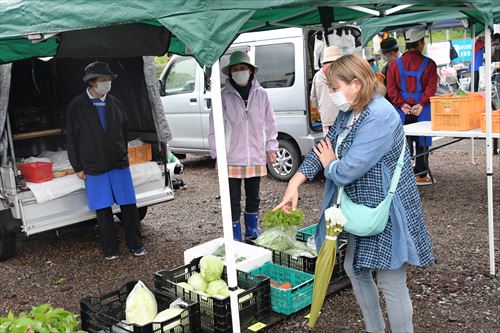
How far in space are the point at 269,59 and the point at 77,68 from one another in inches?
109

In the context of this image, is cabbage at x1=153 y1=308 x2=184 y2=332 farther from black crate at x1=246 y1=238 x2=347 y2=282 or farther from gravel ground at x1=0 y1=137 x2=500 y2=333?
black crate at x1=246 y1=238 x2=347 y2=282

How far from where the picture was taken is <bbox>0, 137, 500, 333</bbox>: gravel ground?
3.96 meters

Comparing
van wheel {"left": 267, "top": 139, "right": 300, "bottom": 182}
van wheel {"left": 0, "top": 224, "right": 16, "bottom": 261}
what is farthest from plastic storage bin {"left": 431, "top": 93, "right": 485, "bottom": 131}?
van wheel {"left": 0, "top": 224, "right": 16, "bottom": 261}

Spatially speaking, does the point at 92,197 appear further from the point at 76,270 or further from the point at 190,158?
the point at 190,158

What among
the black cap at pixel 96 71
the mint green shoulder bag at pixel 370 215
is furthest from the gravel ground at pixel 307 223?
the black cap at pixel 96 71

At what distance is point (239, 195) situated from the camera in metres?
5.21

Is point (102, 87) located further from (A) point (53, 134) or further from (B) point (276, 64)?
(B) point (276, 64)

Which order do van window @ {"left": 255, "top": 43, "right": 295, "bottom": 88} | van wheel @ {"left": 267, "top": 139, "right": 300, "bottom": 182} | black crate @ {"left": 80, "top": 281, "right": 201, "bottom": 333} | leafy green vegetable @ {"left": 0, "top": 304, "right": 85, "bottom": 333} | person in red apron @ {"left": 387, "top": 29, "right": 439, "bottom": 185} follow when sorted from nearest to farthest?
leafy green vegetable @ {"left": 0, "top": 304, "right": 85, "bottom": 333}, black crate @ {"left": 80, "top": 281, "right": 201, "bottom": 333}, person in red apron @ {"left": 387, "top": 29, "right": 439, "bottom": 185}, van window @ {"left": 255, "top": 43, "right": 295, "bottom": 88}, van wheel @ {"left": 267, "top": 139, "right": 300, "bottom": 182}

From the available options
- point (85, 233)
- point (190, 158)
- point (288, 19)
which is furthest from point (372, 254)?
point (190, 158)

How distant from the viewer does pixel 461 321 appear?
380 cm

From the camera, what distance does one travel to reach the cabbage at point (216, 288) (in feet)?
12.2

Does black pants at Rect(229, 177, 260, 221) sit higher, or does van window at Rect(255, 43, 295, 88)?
van window at Rect(255, 43, 295, 88)

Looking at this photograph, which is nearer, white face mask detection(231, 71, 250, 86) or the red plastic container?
white face mask detection(231, 71, 250, 86)

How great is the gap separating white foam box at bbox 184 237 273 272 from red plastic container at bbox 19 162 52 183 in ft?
6.48
